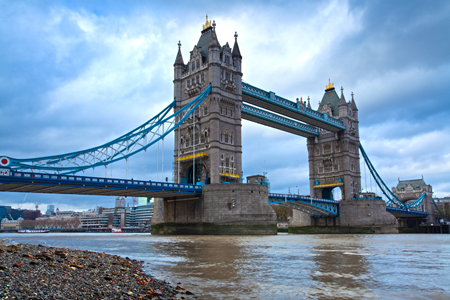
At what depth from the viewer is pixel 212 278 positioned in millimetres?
11438

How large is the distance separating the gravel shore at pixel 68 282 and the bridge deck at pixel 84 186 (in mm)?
27360

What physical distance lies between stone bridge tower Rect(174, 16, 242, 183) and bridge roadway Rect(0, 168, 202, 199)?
6.02m

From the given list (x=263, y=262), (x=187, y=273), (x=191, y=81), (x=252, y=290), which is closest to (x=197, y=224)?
(x=191, y=81)

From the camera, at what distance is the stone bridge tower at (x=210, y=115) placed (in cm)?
5053

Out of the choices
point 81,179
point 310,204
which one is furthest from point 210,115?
point 310,204

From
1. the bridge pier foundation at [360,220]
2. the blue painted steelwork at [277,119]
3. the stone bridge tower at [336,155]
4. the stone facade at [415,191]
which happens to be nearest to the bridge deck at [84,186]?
the blue painted steelwork at [277,119]

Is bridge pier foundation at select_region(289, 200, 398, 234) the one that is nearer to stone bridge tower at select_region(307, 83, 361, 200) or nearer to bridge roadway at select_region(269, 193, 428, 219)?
bridge roadway at select_region(269, 193, 428, 219)

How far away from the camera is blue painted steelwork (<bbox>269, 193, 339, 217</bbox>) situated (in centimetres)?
5806

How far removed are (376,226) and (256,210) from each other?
104 feet

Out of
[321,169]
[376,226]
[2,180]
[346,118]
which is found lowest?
[376,226]

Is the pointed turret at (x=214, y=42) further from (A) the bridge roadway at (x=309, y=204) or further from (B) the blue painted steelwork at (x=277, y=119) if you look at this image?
(A) the bridge roadway at (x=309, y=204)

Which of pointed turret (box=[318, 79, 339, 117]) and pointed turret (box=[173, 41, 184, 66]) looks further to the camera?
pointed turret (box=[318, 79, 339, 117])

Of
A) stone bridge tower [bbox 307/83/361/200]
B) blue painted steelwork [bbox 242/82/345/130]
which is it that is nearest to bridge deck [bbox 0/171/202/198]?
blue painted steelwork [bbox 242/82/345/130]

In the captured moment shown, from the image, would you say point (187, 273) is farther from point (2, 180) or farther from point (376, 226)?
point (376, 226)
